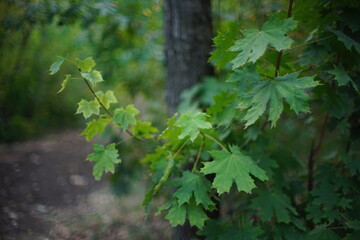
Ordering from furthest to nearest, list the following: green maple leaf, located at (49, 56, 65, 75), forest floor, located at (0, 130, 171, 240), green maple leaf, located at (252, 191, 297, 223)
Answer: forest floor, located at (0, 130, 171, 240), green maple leaf, located at (252, 191, 297, 223), green maple leaf, located at (49, 56, 65, 75)

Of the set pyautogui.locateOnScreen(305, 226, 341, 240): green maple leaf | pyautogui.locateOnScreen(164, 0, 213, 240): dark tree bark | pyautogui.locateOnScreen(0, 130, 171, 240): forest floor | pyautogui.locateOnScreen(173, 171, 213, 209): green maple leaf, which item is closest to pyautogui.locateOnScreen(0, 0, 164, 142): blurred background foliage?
pyautogui.locateOnScreen(0, 130, 171, 240): forest floor

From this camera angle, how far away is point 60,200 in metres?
2.97

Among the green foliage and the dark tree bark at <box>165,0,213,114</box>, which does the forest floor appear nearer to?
the green foliage

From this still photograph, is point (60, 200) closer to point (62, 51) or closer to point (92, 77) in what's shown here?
point (92, 77)

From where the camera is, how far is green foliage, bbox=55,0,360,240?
134 centimetres

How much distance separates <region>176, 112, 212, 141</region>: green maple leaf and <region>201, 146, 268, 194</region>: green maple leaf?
0.53ft

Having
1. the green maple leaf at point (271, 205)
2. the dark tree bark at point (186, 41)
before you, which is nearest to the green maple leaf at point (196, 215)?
the green maple leaf at point (271, 205)

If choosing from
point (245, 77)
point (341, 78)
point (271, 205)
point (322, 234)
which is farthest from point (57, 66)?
point (322, 234)

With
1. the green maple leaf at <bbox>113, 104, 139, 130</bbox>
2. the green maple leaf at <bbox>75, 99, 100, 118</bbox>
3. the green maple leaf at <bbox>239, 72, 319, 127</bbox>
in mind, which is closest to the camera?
the green maple leaf at <bbox>239, 72, 319, 127</bbox>

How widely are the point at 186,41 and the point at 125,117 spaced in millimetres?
1068

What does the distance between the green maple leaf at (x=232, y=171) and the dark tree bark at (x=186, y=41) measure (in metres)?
1.14

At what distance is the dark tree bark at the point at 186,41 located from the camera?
2.31 metres

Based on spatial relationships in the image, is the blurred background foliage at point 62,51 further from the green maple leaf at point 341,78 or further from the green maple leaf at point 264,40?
the green maple leaf at point 341,78

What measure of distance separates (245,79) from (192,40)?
3.56 feet
